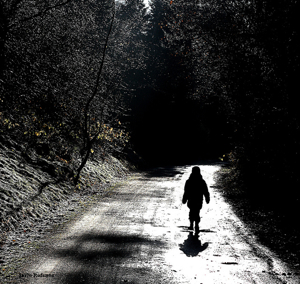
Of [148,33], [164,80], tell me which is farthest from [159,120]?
[148,33]

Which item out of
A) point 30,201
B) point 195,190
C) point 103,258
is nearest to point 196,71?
point 195,190

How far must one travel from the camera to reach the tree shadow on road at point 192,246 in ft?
23.0

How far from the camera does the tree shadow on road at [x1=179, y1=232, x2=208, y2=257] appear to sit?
7.00 metres

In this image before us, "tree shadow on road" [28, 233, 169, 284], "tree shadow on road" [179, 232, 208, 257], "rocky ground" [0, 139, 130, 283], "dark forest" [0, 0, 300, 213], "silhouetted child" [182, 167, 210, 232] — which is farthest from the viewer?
"dark forest" [0, 0, 300, 213]

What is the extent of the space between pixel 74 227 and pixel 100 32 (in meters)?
15.3

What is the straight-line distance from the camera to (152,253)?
267 inches

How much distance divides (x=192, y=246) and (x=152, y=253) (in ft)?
3.93

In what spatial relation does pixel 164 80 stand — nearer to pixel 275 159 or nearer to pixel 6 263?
pixel 275 159

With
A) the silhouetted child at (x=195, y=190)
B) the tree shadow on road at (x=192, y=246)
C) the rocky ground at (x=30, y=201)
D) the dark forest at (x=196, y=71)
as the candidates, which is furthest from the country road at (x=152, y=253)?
the dark forest at (x=196, y=71)

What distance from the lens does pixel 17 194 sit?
32.9 ft

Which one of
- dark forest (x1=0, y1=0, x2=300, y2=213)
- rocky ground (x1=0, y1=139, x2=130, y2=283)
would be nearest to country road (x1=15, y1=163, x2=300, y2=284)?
rocky ground (x1=0, y1=139, x2=130, y2=283)

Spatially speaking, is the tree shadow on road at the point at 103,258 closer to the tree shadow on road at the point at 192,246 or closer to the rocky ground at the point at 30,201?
the tree shadow on road at the point at 192,246

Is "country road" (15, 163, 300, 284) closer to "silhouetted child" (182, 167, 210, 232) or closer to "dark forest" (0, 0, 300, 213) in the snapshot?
"silhouetted child" (182, 167, 210, 232)

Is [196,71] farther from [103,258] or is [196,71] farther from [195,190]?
[103,258]
